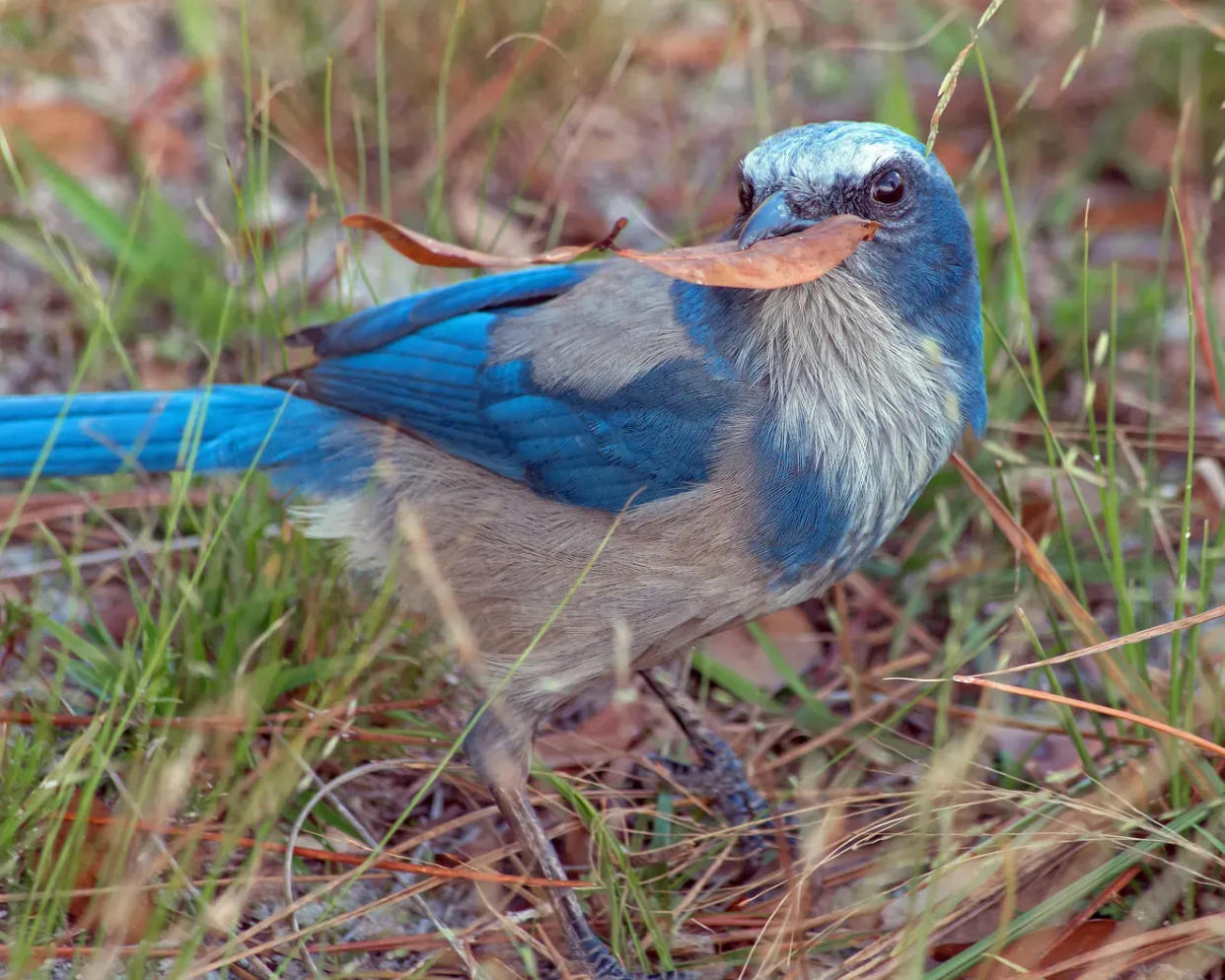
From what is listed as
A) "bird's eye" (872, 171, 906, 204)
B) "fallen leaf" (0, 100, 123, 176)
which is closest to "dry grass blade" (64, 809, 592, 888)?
"bird's eye" (872, 171, 906, 204)

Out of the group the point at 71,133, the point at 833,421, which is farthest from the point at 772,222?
the point at 71,133

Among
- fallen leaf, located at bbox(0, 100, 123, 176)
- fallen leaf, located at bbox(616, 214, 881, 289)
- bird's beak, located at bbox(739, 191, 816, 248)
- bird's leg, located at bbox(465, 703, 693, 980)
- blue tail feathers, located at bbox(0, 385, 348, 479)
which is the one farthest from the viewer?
fallen leaf, located at bbox(0, 100, 123, 176)

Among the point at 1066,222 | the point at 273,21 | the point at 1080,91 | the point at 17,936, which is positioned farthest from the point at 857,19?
the point at 17,936

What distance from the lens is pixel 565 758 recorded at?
3443 mm

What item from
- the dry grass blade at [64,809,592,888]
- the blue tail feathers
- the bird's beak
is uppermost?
the bird's beak

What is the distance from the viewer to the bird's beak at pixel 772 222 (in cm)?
270

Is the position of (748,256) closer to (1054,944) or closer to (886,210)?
(886,210)

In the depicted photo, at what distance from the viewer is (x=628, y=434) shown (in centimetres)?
295

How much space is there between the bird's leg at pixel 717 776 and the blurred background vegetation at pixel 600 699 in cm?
8

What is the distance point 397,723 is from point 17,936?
3.98ft

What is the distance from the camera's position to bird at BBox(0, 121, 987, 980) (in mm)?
2818

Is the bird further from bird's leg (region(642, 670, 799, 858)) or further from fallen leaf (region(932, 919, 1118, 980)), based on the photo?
fallen leaf (region(932, 919, 1118, 980))

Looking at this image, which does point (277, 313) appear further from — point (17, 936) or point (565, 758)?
point (17, 936)

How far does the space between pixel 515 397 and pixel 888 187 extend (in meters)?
0.90
